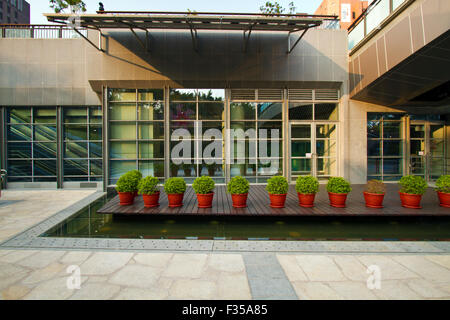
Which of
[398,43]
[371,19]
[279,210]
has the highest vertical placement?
[371,19]

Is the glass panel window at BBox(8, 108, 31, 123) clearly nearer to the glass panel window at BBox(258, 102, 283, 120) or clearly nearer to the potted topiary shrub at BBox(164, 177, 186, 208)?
the potted topiary shrub at BBox(164, 177, 186, 208)

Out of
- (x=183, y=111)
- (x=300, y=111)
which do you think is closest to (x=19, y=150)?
(x=183, y=111)

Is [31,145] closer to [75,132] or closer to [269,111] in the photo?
[75,132]

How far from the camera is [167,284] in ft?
10.3

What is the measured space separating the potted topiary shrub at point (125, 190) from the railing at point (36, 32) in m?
8.78

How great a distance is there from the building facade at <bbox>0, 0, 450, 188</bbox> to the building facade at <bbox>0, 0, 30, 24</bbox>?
66746 mm

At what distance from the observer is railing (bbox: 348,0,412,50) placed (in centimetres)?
866

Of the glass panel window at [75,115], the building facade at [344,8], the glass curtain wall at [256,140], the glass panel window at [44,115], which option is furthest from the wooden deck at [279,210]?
the building facade at [344,8]

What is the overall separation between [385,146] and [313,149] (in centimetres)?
382

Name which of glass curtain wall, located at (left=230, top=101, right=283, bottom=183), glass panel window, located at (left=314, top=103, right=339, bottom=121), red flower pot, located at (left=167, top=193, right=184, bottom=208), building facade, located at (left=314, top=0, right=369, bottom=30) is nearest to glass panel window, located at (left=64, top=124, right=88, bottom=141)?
glass curtain wall, located at (left=230, top=101, right=283, bottom=183)

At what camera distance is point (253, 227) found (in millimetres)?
5715

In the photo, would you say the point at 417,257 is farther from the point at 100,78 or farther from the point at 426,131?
the point at 100,78

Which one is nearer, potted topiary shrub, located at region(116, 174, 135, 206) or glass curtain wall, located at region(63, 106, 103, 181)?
potted topiary shrub, located at region(116, 174, 135, 206)

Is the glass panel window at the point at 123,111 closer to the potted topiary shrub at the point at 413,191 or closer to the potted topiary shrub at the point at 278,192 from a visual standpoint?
the potted topiary shrub at the point at 278,192
